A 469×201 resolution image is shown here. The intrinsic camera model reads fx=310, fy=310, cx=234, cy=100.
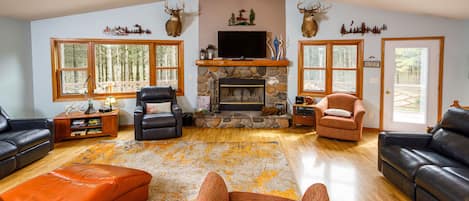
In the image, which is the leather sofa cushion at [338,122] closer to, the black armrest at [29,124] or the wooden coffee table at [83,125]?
the wooden coffee table at [83,125]

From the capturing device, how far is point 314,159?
14.9 feet

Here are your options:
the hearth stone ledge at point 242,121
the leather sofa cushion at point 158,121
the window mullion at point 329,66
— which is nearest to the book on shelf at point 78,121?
the leather sofa cushion at point 158,121

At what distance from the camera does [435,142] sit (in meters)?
3.62

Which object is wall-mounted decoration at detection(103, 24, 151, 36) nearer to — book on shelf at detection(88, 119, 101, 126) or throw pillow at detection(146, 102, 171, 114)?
throw pillow at detection(146, 102, 171, 114)

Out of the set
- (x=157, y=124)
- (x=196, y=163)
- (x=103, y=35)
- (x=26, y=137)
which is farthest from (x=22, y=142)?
(x=103, y=35)

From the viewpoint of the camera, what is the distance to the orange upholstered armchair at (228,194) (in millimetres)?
1845

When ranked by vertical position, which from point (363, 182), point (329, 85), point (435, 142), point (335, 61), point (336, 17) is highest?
point (336, 17)

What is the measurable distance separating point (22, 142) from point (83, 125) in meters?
1.58

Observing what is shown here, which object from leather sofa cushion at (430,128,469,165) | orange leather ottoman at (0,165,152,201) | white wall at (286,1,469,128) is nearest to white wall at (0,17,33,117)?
orange leather ottoman at (0,165,152,201)

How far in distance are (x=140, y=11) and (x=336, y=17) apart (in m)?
4.13

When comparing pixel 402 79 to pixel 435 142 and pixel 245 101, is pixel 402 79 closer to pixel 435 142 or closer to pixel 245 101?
pixel 435 142

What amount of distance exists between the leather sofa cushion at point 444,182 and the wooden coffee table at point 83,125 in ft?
16.4

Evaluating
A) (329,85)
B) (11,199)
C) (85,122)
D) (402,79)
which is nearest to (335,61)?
(329,85)

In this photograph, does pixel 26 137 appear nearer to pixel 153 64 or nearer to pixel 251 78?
pixel 153 64
